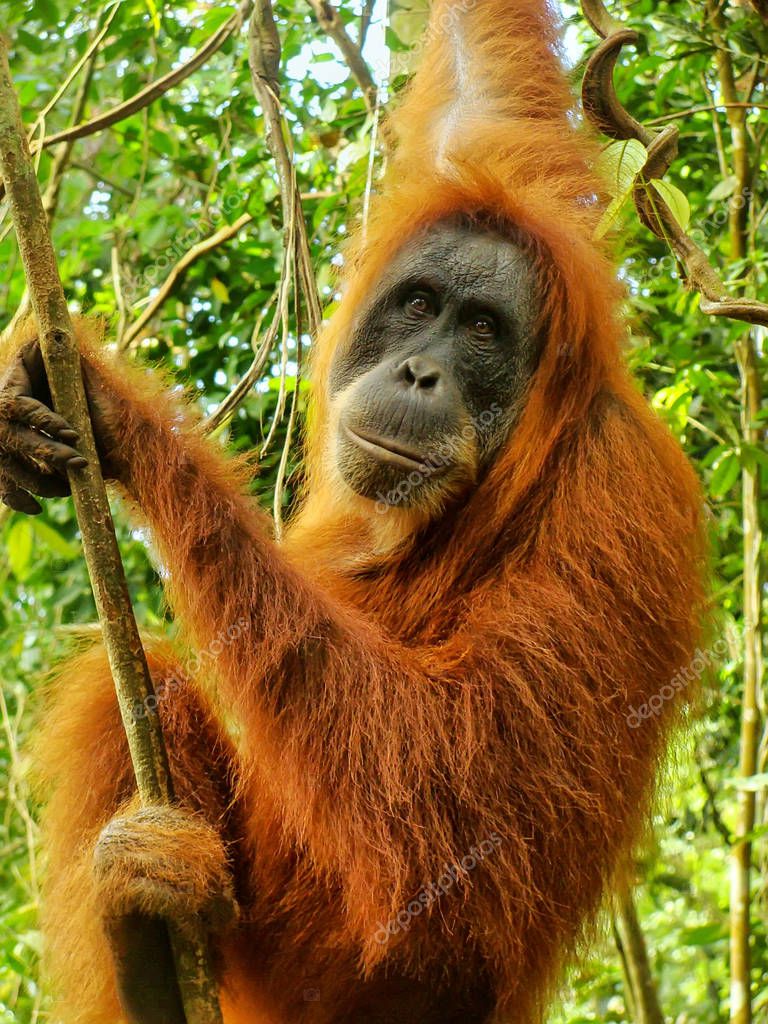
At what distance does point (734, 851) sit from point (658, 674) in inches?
63.2

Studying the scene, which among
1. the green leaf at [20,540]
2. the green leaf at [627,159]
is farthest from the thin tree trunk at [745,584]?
the green leaf at [20,540]

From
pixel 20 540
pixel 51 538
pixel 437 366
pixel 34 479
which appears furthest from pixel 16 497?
pixel 20 540

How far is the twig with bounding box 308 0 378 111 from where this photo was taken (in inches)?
175

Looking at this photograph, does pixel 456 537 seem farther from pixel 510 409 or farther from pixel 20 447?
pixel 20 447

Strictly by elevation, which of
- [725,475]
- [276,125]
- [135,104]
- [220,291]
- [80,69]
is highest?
[80,69]

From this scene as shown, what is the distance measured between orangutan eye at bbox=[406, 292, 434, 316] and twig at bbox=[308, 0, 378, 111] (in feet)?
4.21

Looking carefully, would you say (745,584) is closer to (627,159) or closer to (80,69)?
(627,159)

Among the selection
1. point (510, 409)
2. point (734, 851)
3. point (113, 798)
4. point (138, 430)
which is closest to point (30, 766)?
point (113, 798)

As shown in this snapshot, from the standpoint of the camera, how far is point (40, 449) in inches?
99.9

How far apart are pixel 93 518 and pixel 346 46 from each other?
2838mm

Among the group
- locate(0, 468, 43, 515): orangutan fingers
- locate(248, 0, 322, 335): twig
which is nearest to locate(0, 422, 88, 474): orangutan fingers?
locate(0, 468, 43, 515): orangutan fingers

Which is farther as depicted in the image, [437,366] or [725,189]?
[725,189]

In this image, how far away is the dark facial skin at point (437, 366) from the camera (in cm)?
317

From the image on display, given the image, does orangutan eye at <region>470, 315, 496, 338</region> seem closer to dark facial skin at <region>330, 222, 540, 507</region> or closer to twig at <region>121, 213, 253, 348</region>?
dark facial skin at <region>330, 222, 540, 507</region>
